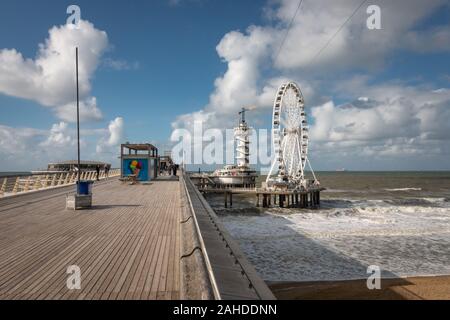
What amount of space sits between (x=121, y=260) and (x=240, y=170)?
56.8 metres

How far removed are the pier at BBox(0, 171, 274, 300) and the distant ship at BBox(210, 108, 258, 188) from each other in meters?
48.6

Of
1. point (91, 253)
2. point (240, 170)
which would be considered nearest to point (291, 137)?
point (240, 170)

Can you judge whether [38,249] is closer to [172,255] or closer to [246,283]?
[172,255]

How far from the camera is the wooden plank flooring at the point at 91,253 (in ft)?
14.5

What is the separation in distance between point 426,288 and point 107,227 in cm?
1006

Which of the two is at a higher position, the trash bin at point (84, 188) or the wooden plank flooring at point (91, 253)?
the trash bin at point (84, 188)

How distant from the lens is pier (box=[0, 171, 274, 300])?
165 inches

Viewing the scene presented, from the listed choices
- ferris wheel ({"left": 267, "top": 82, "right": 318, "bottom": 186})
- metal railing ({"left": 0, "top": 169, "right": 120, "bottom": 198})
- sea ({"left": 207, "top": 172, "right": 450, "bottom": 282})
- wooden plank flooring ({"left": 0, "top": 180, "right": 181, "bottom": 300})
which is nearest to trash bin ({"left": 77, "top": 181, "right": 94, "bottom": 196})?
wooden plank flooring ({"left": 0, "top": 180, "right": 181, "bottom": 300})

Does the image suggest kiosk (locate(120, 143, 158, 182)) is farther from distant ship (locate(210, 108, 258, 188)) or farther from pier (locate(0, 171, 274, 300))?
distant ship (locate(210, 108, 258, 188))

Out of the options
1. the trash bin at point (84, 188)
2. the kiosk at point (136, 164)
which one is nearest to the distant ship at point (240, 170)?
the kiosk at point (136, 164)

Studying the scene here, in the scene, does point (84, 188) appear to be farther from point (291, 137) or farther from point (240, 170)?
point (240, 170)

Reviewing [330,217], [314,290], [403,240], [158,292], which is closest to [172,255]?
[158,292]

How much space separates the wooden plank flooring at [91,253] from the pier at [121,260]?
14 mm

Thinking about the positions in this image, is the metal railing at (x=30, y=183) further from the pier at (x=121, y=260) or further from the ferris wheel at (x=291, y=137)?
the ferris wheel at (x=291, y=137)
